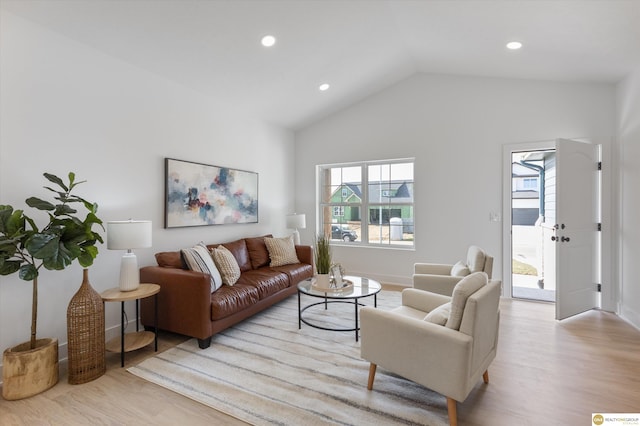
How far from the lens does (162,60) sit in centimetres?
303

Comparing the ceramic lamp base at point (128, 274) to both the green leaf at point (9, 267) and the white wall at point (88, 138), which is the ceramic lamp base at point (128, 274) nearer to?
the white wall at point (88, 138)

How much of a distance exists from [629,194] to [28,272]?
571 centimetres

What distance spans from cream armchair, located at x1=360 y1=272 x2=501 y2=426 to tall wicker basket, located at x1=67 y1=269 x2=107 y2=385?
2058 mm

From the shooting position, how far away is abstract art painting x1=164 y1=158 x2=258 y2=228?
3430 mm

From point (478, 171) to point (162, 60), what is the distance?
428cm

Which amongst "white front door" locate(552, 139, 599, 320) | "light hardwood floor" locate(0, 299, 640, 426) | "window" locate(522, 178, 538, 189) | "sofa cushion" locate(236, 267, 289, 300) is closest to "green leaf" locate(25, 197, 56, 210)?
"light hardwood floor" locate(0, 299, 640, 426)

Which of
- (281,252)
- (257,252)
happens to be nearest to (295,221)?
(281,252)

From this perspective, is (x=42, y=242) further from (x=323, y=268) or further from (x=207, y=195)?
(x=323, y=268)

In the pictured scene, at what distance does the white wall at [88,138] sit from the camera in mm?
2236

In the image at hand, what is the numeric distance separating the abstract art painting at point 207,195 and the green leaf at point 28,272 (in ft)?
4.56

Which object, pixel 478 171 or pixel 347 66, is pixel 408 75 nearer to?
pixel 347 66

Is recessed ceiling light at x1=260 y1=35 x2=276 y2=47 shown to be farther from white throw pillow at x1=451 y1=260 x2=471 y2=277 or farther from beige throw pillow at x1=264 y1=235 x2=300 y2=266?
white throw pillow at x1=451 y1=260 x2=471 y2=277

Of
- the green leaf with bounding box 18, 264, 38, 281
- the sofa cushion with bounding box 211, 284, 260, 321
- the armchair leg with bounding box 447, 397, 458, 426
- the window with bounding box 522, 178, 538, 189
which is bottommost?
the armchair leg with bounding box 447, 397, 458, 426

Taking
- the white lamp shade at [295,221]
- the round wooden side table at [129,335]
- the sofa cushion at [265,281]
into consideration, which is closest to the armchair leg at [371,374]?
the sofa cushion at [265,281]
